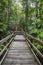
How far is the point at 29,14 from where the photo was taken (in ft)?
108

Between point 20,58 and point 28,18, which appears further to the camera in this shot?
point 28,18

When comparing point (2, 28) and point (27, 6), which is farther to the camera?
point (27, 6)

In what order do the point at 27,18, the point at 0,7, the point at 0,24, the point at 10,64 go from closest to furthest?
the point at 10,64 < the point at 0,24 < the point at 0,7 < the point at 27,18

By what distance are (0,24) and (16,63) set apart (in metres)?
13.6

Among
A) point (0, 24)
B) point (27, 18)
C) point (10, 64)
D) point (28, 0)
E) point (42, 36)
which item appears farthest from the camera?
point (27, 18)

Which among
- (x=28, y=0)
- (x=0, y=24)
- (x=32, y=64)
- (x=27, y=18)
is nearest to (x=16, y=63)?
Result: (x=32, y=64)

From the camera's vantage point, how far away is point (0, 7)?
68.6ft

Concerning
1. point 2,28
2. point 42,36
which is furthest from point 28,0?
point 42,36

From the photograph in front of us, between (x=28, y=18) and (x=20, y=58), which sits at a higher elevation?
(x=20, y=58)

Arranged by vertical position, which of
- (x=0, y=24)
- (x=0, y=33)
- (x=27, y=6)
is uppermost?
(x=27, y=6)

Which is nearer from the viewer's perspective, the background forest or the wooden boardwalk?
the wooden boardwalk

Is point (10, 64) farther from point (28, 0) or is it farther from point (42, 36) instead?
point (28, 0)

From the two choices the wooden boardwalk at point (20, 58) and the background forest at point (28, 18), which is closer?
the wooden boardwalk at point (20, 58)

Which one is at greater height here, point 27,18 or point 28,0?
point 28,0
